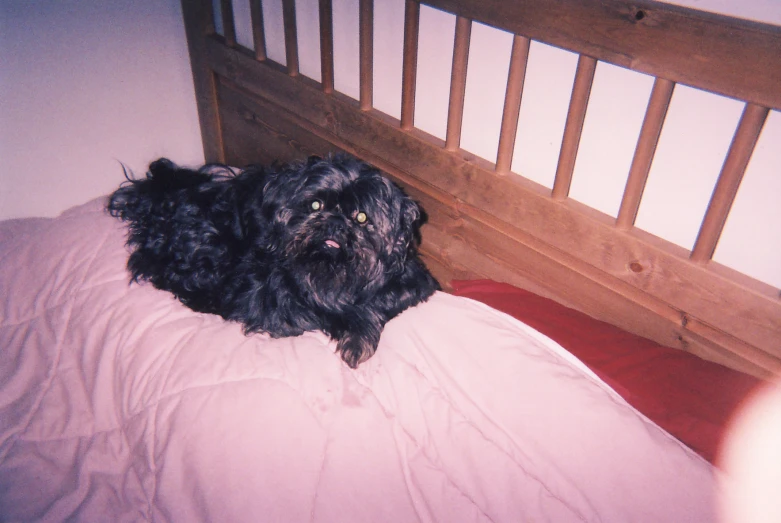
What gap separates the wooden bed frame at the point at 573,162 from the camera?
3.77ft

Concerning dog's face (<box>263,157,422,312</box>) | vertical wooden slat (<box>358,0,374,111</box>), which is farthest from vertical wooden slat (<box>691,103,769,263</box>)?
vertical wooden slat (<box>358,0,374,111</box>)

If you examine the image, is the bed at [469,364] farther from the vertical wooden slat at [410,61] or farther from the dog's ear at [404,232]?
the dog's ear at [404,232]

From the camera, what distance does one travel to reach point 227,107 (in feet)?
9.57

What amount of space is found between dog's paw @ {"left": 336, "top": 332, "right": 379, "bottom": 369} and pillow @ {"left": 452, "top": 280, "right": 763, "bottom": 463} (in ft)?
1.76

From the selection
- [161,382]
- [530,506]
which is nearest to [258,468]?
[161,382]

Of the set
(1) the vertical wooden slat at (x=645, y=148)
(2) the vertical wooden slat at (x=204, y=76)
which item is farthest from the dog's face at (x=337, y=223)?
(2) the vertical wooden slat at (x=204, y=76)

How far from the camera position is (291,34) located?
2.18 m

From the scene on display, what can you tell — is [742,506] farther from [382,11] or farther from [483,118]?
[382,11]

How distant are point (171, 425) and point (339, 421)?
534mm

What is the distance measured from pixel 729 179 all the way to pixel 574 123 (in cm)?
44

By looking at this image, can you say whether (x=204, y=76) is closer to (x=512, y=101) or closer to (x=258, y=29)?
(x=258, y=29)

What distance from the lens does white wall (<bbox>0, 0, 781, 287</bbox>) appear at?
134 centimetres

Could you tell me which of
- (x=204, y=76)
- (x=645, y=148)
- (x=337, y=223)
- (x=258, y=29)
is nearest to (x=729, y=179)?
(x=645, y=148)

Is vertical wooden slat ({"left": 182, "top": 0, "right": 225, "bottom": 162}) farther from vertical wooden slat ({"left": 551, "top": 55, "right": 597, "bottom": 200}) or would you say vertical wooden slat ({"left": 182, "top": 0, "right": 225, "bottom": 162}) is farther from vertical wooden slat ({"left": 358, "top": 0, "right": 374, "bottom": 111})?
vertical wooden slat ({"left": 551, "top": 55, "right": 597, "bottom": 200})
